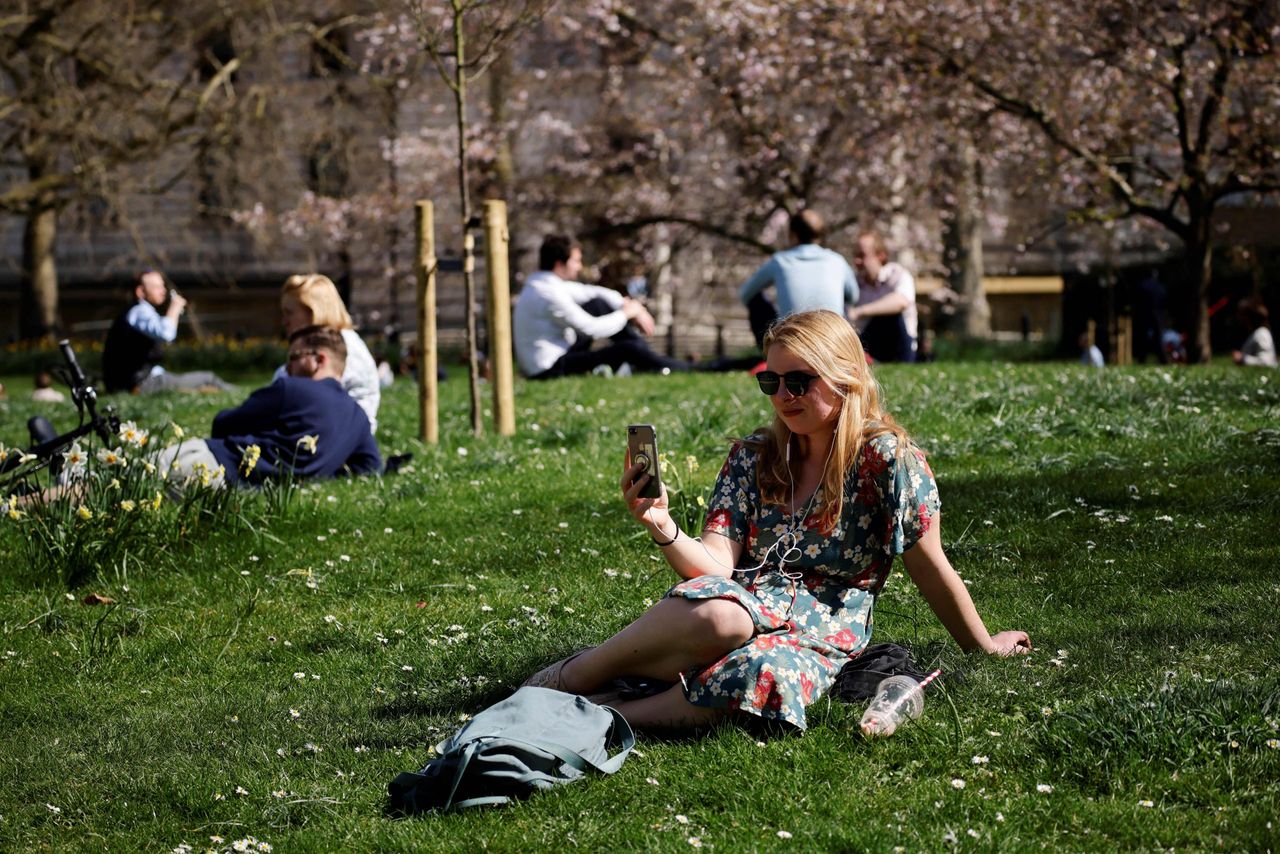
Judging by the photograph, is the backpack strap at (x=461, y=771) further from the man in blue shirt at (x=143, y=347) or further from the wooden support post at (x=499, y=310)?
the man in blue shirt at (x=143, y=347)

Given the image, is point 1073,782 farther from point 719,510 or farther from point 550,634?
point 550,634

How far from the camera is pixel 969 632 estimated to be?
172 inches

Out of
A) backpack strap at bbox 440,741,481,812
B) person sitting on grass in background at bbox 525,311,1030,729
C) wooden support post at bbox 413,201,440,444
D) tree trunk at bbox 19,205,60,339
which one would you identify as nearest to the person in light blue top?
wooden support post at bbox 413,201,440,444

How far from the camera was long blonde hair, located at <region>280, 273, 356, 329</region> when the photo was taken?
25.8ft

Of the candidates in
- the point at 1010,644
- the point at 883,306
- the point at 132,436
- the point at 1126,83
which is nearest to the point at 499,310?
the point at 132,436

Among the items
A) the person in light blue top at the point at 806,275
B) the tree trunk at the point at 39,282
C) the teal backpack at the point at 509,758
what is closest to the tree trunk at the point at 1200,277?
the person in light blue top at the point at 806,275

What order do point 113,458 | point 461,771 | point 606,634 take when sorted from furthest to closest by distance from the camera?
point 113,458
point 606,634
point 461,771

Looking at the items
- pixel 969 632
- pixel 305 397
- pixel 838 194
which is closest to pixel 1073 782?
pixel 969 632

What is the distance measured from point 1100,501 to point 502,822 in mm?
3828

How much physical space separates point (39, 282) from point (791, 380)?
27.6 meters

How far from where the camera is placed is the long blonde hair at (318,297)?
787cm

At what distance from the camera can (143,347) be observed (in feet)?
48.9

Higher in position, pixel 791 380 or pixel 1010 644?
pixel 791 380

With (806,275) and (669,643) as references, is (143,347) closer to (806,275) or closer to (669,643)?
(806,275)
